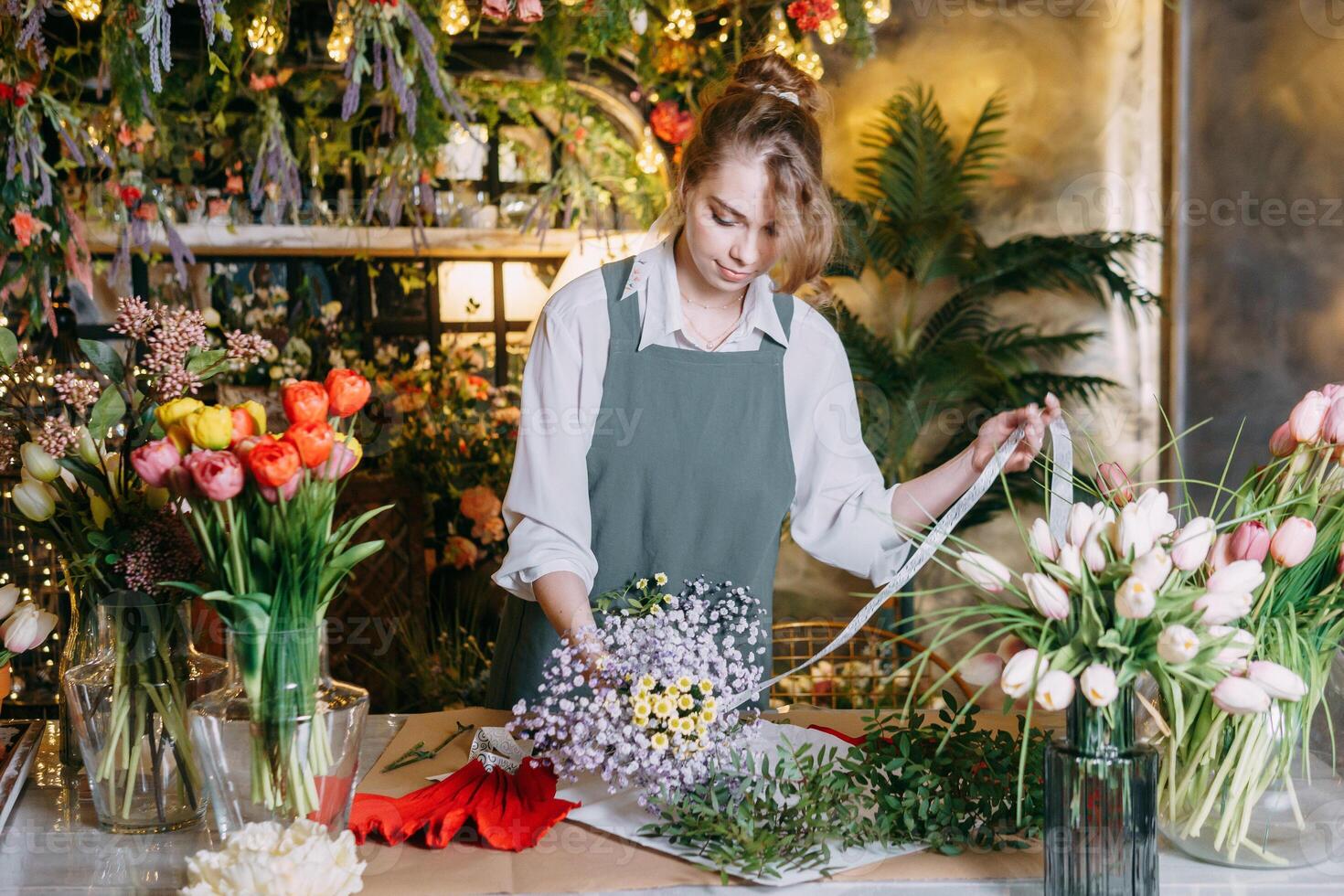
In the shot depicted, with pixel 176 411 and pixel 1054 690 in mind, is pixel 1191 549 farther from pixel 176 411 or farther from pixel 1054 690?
pixel 176 411

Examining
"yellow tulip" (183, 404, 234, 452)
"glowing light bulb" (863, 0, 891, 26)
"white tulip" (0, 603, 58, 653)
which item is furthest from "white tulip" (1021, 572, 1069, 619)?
"glowing light bulb" (863, 0, 891, 26)

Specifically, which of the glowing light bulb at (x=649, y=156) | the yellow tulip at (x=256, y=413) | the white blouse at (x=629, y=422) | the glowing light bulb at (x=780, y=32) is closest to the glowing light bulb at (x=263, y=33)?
the glowing light bulb at (x=649, y=156)

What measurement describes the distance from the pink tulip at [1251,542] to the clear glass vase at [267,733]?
3.07ft

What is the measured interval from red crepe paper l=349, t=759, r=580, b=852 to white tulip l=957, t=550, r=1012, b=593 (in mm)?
542

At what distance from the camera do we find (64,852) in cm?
132

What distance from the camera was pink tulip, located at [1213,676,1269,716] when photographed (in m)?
1.09

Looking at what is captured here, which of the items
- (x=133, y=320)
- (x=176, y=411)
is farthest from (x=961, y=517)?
(x=133, y=320)

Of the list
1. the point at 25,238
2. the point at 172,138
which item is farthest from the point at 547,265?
the point at 25,238

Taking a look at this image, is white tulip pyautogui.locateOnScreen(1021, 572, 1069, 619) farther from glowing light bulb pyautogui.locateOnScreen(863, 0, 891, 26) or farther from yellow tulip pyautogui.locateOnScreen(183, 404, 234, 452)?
glowing light bulb pyautogui.locateOnScreen(863, 0, 891, 26)

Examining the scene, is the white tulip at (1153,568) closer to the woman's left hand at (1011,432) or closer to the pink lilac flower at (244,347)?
the woman's left hand at (1011,432)

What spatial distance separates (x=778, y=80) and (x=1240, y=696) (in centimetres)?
115

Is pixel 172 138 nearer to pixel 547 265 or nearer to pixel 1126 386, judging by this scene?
pixel 547 265

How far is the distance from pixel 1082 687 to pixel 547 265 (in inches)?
166

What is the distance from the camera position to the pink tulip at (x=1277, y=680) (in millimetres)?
1107
